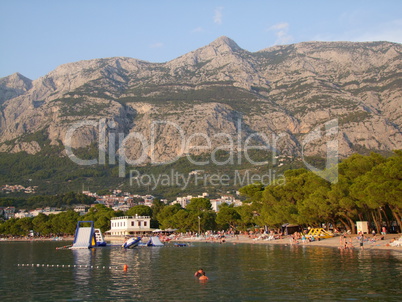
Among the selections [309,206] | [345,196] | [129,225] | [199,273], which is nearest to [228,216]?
[129,225]

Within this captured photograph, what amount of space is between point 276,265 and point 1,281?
22.1 metres

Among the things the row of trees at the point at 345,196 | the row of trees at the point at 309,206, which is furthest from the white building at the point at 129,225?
the row of trees at the point at 345,196

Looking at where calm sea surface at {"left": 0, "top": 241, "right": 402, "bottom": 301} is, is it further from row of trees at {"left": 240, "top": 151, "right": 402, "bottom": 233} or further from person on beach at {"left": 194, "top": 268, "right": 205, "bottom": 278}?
row of trees at {"left": 240, "top": 151, "right": 402, "bottom": 233}

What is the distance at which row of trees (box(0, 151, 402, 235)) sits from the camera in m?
56.1

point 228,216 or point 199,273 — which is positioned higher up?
point 228,216

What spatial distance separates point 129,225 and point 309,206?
64.5 meters

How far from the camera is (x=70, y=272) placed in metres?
40.0

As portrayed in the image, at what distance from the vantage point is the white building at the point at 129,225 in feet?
403

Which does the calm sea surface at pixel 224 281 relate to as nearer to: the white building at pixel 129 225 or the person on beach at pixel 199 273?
the person on beach at pixel 199 273

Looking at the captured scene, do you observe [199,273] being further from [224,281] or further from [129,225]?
[129,225]

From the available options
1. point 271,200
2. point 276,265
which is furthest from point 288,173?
point 276,265

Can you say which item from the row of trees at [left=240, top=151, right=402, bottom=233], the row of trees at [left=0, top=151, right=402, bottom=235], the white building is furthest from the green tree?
the white building

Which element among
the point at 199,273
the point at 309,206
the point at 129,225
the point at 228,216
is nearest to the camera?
the point at 199,273

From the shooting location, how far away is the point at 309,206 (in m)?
69.9
